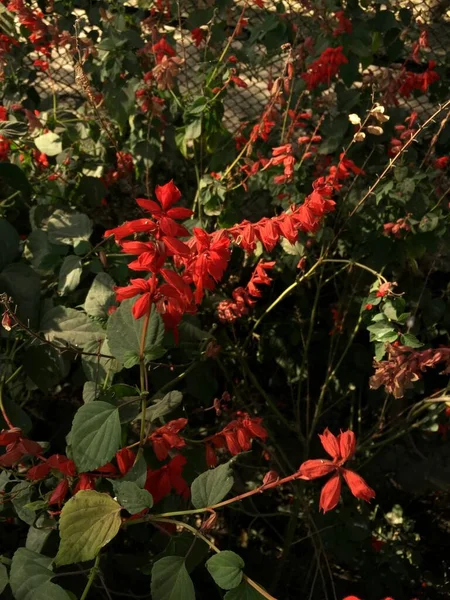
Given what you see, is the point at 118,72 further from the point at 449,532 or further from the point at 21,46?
the point at 449,532

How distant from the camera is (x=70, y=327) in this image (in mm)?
1679

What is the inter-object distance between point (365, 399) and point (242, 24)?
1575 millimetres

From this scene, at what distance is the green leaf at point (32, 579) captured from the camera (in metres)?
1.18

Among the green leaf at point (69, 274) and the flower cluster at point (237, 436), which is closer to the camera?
the flower cluster at point (237, 436)

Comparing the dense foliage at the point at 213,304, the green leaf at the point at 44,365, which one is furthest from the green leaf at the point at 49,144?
the green leaf at the point at 44,365

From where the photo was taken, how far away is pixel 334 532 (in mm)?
2207

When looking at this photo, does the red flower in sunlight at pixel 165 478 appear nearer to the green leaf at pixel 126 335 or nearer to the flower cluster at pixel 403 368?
the green leaf at pixel 126 335

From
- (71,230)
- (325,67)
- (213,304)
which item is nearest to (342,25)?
(325,67)

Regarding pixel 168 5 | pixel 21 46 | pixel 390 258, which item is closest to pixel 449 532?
pixel 390 258

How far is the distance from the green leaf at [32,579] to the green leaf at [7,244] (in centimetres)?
70

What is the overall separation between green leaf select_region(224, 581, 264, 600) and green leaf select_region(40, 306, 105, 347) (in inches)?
29.0

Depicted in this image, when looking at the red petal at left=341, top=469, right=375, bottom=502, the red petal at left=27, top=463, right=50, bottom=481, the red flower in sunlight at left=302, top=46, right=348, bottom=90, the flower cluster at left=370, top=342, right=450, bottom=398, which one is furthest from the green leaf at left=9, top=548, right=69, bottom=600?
the red flower in sunlight at left=302, top=46, right=348, bottom=90

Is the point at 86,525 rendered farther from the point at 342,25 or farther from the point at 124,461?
the point at 342,25

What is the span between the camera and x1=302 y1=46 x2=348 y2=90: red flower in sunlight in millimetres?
2150
